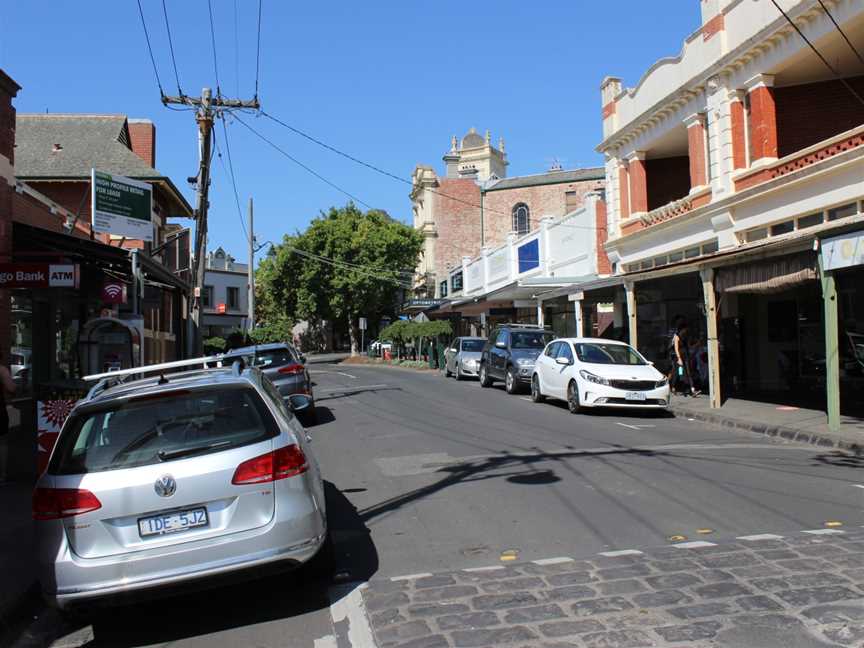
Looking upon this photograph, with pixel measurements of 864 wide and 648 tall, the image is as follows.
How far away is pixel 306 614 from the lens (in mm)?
4828

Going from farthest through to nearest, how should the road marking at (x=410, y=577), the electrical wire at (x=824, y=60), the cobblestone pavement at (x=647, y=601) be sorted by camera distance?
1. the electrical wire at (x=824, y=60)
2. the road marking at (x=410, y=577)
3. the cobblestone pavement at (x=647, y=601)

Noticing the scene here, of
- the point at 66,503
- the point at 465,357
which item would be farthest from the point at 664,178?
the point at 66,503

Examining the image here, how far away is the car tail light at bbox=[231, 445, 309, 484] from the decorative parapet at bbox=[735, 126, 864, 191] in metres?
13.6

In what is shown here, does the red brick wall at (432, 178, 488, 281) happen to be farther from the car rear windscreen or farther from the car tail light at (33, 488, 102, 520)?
the car tail light at (33, 488, 102, 520)

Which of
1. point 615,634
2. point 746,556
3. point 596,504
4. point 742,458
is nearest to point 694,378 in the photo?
point 742,458

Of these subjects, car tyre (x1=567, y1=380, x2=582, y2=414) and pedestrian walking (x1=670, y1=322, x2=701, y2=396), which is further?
pedestrian walking (x1=670, y1=322, x2=701, y2=396)

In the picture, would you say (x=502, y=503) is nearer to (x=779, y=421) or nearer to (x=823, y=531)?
(x=823, y=531)

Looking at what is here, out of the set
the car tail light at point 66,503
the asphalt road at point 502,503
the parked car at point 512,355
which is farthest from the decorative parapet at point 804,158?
the car tail light at point 66,503

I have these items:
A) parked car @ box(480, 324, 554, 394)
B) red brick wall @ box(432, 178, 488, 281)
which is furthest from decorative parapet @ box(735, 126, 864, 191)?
red brick wall @ box(432, 178, 488, 281)

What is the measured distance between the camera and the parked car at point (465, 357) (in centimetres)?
2703

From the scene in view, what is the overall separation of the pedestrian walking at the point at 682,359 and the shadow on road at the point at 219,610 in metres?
14.1

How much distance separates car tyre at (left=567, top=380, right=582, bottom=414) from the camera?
50.6 feet

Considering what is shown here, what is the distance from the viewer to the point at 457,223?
5981cm

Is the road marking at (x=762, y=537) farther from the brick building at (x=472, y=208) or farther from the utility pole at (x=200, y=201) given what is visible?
the brick building at (x=472, y=208)
